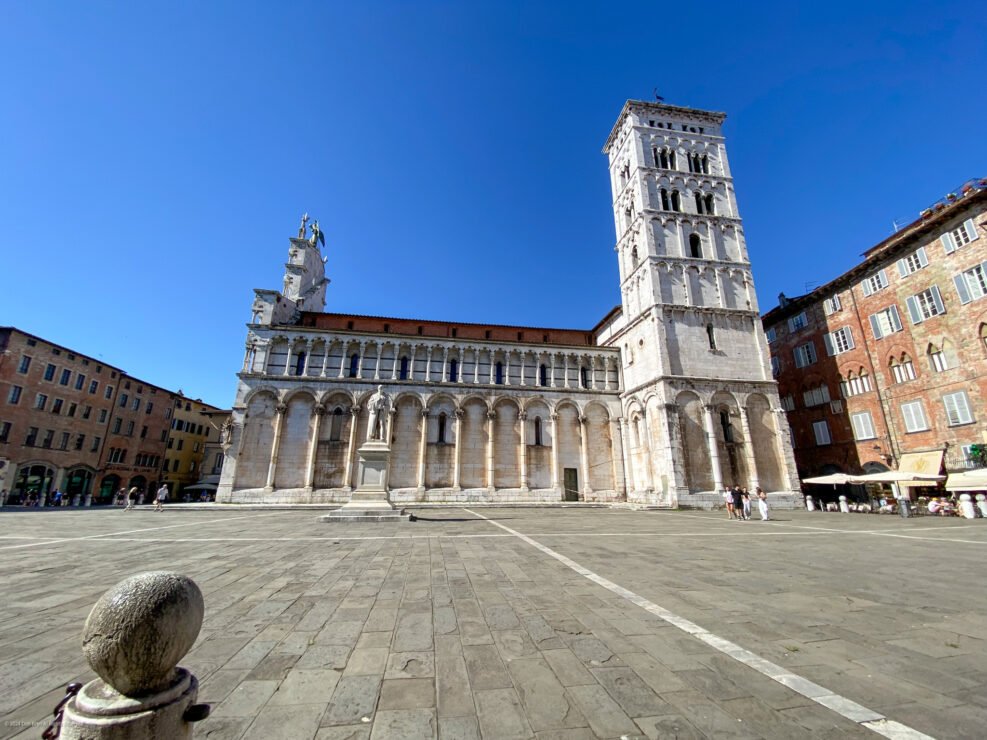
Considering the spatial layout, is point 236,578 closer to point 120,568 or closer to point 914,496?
point 120,568

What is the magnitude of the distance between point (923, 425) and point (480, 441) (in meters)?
27.9

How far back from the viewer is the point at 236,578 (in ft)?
21.3

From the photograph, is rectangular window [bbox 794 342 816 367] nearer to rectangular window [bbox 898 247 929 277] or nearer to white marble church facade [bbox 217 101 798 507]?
white marble church facade [bbox 217 101 798 507]

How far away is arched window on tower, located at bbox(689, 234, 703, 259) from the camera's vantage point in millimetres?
33125

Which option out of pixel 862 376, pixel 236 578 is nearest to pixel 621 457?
pixel 862 376

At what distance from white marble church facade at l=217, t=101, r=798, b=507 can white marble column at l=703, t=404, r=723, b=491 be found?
0.11 meters

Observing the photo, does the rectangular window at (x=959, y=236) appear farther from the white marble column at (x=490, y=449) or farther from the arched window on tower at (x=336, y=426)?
the arched window on tower at (x=336, y=426)

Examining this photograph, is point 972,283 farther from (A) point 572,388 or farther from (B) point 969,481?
(A) point 572,388

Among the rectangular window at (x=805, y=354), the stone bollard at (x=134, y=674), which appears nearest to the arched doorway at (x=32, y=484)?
the stone bollard at (x=134, y=674)

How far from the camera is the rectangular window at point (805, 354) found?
31336 millimetres

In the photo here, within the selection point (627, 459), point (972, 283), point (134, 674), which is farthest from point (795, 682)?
point (627, 459)

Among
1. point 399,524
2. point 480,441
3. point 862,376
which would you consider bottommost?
point 399,524

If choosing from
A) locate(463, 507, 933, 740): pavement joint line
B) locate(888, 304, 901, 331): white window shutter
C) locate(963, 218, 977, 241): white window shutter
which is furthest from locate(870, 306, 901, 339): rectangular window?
locate(463, 507, 933, 740): pavement joint line

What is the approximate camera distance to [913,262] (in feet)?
79.9
